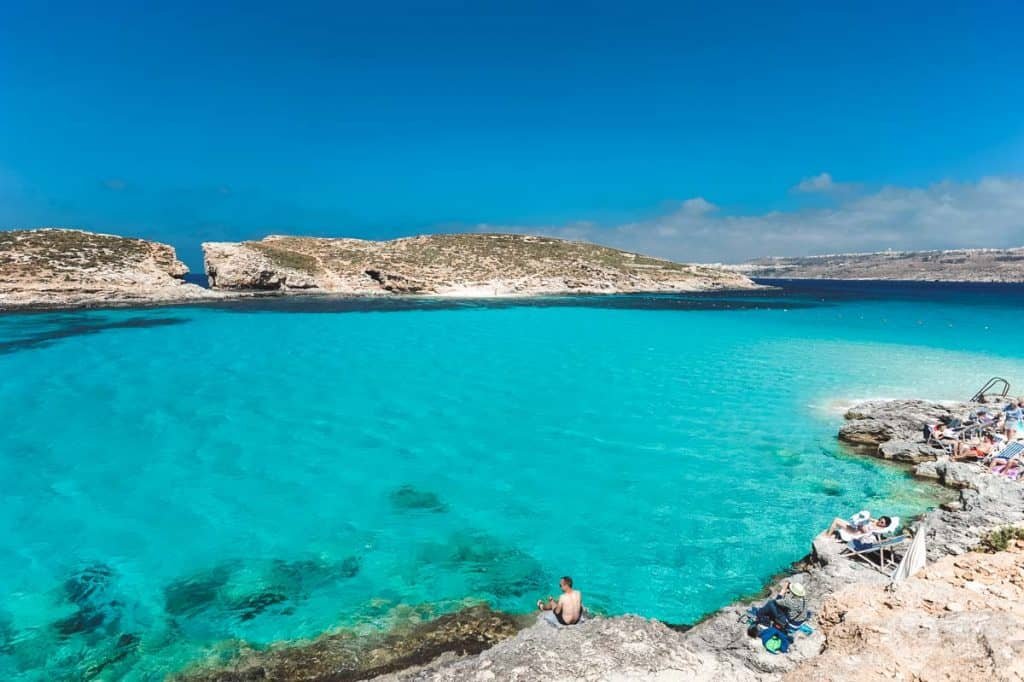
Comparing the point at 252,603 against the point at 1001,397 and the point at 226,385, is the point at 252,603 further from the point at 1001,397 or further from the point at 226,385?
the point at 1001,397

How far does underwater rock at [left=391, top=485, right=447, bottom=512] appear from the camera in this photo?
1277 centimetres

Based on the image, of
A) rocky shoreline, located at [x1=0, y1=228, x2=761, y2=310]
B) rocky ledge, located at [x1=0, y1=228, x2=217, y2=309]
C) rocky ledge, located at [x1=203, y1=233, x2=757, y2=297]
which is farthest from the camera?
rocky ledge, located at [x1=203, y1=233, x2=757, y2=297]

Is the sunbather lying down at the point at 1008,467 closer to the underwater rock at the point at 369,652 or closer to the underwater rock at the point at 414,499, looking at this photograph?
the underwater rock at the point at 369,652

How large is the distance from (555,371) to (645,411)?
859cm

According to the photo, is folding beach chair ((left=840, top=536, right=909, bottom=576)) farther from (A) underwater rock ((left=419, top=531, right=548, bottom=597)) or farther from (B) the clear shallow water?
(A) underwater rock ((left=419, top=531, right=548, bottom=597))

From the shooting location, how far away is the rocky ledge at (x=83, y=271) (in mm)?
55906

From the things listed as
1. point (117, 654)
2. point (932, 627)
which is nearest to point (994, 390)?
point (932, 627)

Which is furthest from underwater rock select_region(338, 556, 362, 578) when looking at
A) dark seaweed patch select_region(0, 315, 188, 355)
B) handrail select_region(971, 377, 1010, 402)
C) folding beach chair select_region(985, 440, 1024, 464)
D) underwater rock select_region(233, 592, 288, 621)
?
dark seaweed patch select_region(0, 315, 188, 355)

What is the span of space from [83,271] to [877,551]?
254 feet

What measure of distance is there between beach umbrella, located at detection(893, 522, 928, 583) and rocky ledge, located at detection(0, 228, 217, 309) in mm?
69206

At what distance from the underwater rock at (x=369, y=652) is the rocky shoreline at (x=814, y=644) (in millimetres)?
21

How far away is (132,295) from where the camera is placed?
6150 centimetres

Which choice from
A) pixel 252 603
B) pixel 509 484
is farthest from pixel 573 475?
pixel 252 603

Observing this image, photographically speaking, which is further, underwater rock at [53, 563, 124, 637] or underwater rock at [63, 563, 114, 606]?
underwater rock at [63, 563, 114, 606]
